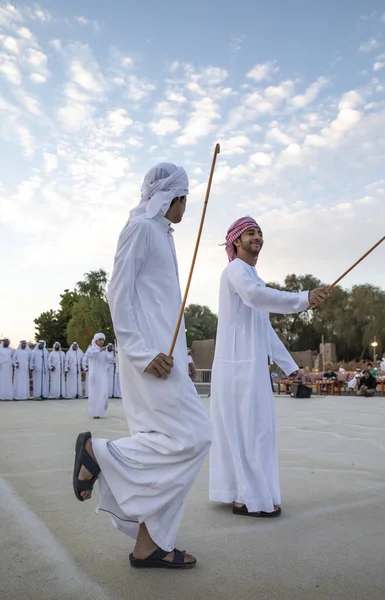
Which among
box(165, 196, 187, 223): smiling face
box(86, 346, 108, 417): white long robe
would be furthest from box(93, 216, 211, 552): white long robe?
box(86, 346, 108, 417): white long robe

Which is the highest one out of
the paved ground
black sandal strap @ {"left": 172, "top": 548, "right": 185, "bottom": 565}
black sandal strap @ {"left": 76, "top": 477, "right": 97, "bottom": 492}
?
black sandal strap @ {"left": 76, "top": 477, "right": 97, "bottom": 492}

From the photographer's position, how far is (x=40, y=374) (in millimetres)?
18844

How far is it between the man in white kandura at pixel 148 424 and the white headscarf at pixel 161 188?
5 centimetres

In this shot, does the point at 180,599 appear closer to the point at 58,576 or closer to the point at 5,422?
the point at 58,576

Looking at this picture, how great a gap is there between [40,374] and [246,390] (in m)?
16.5

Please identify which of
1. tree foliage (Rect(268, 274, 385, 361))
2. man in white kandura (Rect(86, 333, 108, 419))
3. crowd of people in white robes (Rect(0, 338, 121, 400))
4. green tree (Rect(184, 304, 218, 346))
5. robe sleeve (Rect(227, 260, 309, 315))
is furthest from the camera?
green tree (Rect(184, 304, 218, 346))

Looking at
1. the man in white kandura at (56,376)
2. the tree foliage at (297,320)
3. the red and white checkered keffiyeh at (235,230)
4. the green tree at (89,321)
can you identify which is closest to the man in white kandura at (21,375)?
the man in white kandura at (56,376)

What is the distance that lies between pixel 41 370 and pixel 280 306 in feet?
55.4

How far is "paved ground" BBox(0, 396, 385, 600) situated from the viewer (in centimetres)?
211

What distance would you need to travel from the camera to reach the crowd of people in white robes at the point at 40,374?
18234 mm

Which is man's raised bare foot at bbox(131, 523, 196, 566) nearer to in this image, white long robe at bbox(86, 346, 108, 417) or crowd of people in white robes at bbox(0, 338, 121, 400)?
white long robe at bbox(86, 346, 108, 417)

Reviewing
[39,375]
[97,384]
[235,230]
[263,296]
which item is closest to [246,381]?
[263,296]

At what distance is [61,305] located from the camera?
206 feet

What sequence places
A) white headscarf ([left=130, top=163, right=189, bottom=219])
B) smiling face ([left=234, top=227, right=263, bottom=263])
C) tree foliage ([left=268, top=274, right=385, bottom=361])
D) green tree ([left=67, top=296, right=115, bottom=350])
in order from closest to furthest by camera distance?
white headscarf ([left=130, top=163, right=189, bottom=219]), smiling face ([left=234, top=227, right=263, bottom=263]), tree foliage ([left=268, top=274, right=385, bottom=361]), green tree ([left=67, top=296, right=115, bottom=350])
